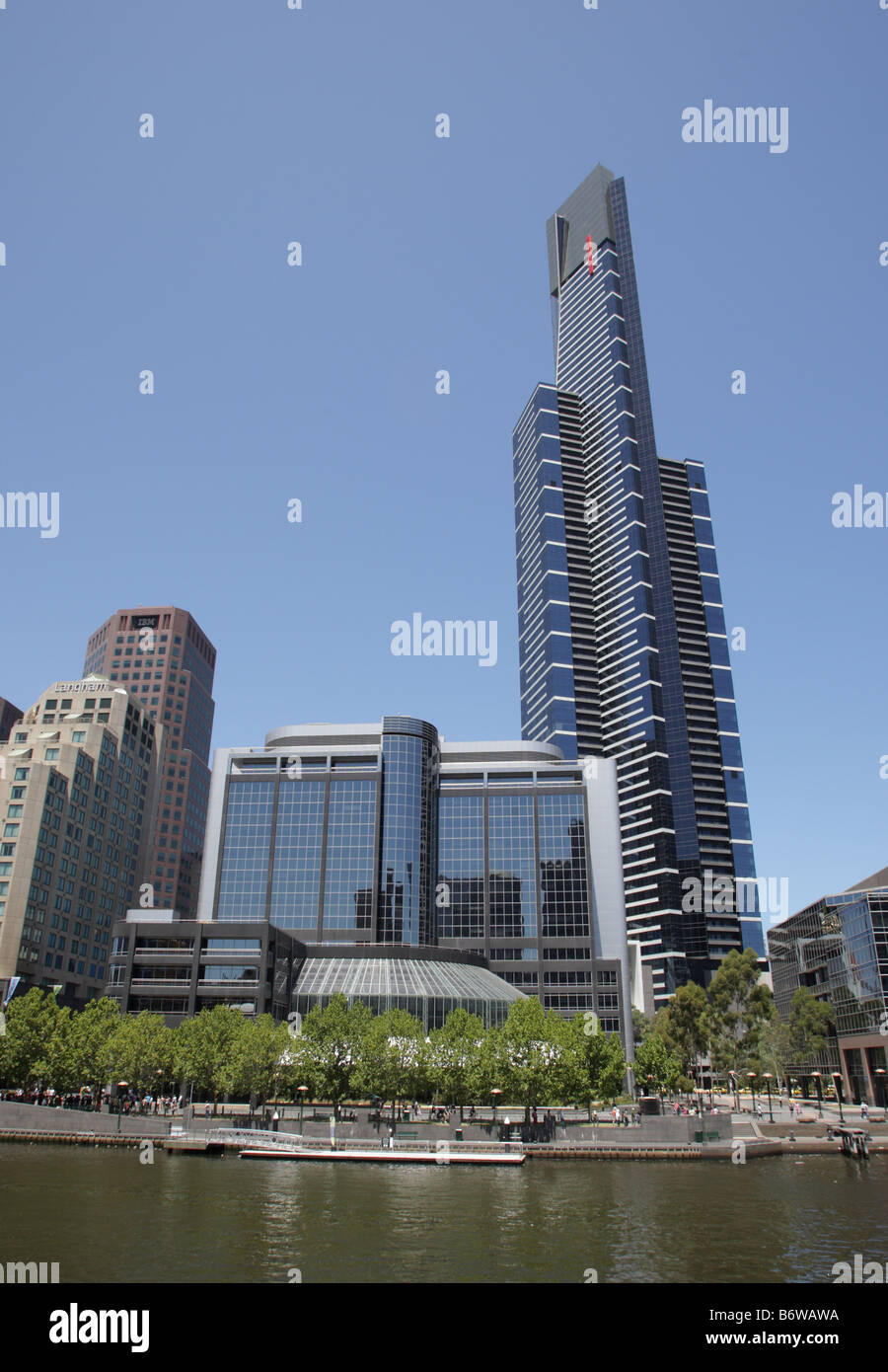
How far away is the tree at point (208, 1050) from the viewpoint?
91.7 meters

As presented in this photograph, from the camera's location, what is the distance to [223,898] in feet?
498

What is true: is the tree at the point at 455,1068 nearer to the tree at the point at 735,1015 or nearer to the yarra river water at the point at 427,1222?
the yarra river water at the point at 427,1222

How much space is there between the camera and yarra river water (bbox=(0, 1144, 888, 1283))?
121 ft

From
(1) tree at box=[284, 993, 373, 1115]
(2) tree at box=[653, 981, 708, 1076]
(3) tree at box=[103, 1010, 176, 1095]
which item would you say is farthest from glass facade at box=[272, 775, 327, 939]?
(2) tree at box=[653, 981, 708, 1076]

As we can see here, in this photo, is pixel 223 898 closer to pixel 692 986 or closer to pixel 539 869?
pixel 539 869

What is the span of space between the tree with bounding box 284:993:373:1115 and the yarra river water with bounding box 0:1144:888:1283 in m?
18.3

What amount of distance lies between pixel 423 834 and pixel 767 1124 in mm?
73445

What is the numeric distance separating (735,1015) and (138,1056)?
292 ft

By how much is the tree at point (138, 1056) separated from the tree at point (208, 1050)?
1778 millimetres

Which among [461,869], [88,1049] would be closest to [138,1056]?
[88,1049]

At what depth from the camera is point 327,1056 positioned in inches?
3482

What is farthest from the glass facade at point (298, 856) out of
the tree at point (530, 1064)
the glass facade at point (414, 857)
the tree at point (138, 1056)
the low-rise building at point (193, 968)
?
the tree at point (530, 1064)
